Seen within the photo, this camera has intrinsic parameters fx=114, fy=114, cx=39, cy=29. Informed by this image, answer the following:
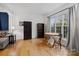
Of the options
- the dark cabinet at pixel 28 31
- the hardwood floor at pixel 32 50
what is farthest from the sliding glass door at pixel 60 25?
the dark cabinet at pixel 28 31

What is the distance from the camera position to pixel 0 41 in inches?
115

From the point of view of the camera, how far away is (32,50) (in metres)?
2.96

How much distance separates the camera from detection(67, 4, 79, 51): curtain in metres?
2.91

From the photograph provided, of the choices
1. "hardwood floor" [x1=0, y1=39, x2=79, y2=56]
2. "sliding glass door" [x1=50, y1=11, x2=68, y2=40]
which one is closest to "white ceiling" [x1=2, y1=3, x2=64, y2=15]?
"sliding glass door" [x1=50, y1=11, x2=68, y2=40]

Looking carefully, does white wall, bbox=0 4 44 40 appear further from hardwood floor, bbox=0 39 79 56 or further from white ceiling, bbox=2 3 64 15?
hardwood floor, bbox=0 39 79 56

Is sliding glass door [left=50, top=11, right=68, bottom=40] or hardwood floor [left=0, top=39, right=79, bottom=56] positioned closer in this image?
hardwood floor [left=0, top=39, right=79, bottom=56]

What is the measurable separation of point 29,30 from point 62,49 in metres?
1.05

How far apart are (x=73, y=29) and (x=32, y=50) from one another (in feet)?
3.97

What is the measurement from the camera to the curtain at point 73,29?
9.56ft

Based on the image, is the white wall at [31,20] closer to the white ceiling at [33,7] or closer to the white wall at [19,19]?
Answer: the white wall at [19,19]

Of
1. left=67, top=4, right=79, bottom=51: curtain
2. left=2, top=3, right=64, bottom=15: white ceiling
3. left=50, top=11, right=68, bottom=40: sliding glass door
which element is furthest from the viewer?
left=50, top=11, right=68, bottom=40: sliding glass door

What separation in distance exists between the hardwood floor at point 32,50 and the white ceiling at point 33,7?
788 mm

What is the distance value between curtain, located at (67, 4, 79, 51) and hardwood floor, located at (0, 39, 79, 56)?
0.19 meters

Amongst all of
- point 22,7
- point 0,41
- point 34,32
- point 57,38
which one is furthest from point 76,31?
point 0,41
